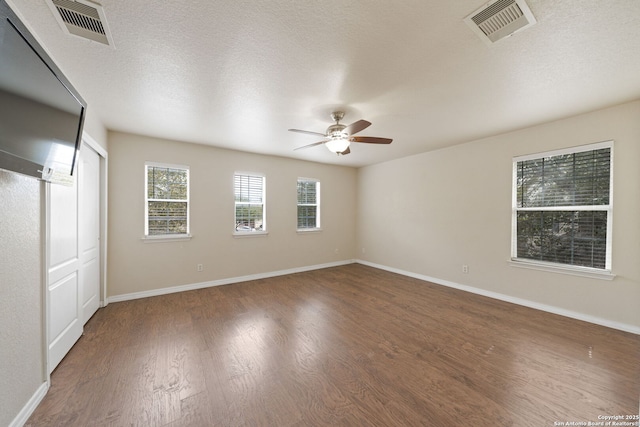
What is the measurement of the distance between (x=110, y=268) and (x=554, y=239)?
21.6 feet

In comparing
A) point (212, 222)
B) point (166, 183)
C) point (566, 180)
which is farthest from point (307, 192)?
point (566, 180)

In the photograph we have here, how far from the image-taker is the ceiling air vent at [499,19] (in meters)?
1.46

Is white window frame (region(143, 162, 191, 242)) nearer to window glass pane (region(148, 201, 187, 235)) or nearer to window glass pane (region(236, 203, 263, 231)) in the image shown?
window glass pane (region(148, 201, 187, 235))

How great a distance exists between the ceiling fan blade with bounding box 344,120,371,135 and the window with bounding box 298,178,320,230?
2965mm

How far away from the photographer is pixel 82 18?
1570 mm

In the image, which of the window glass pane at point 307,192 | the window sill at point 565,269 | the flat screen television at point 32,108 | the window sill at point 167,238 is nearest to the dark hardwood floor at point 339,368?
the window sill at point 565,269

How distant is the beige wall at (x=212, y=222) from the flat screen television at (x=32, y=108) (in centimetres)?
215

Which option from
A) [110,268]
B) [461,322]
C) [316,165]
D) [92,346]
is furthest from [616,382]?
[110,268]

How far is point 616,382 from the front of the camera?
1.95 m

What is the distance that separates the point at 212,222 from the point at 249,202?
83cm

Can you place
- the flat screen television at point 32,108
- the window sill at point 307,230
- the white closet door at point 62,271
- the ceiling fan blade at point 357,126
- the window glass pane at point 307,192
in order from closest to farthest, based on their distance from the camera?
the flat screen television at point 32,108 < the white closet door at point 62,271 < the ceiling fan blade at point 357,126 < the window sill at point 307,230 < the window glass pane at point 307,192

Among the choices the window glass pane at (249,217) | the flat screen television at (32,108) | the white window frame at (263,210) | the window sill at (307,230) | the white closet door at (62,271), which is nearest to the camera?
the flat screen television at (32,108)

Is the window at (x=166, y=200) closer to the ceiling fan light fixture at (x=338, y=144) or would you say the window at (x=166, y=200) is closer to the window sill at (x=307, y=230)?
the window sill at (x=307, y=230)

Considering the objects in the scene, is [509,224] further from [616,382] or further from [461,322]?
[616,382]
